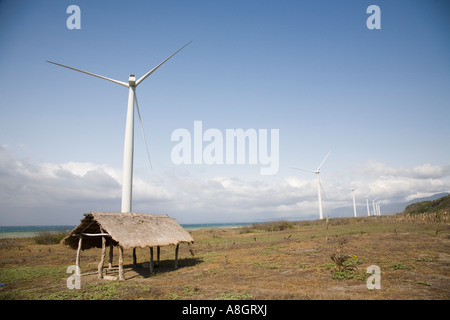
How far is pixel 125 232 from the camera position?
50.1 ft

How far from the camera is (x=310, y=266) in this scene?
55.0ft

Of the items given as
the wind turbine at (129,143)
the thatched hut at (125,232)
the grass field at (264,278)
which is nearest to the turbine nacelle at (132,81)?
the wind turbine at (129,143)

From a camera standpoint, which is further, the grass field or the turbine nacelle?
the turbine nacelle

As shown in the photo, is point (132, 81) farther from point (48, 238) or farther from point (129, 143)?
point (48, 238)

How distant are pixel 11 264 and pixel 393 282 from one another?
25937 millimetres

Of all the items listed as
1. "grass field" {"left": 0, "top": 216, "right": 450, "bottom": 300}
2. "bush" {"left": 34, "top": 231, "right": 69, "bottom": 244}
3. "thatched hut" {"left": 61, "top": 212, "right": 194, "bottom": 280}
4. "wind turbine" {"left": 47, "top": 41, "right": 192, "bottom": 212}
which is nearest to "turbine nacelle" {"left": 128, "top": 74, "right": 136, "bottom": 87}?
"wind turbine" {"left": 47, "top": 41, "right": 192, "bottom": 212}

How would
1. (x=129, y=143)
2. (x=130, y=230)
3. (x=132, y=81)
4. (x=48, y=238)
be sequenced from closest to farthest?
1. (x=130, y=230)
2. (x=129, y=143)
3. (x=132, y=81)
4. (x=48, y=238)

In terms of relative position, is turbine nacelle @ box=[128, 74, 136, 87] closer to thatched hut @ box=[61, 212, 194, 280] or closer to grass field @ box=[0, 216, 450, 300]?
thatched hut @ box=[61, 212, 194, 280]

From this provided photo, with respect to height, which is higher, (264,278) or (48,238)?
(264,278)

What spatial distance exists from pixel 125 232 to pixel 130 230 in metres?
0.47

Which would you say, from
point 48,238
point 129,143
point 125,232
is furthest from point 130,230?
point 48,238

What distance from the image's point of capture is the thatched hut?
14.8 metres
